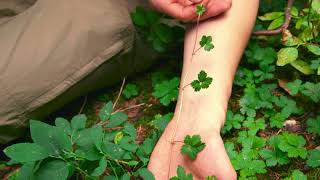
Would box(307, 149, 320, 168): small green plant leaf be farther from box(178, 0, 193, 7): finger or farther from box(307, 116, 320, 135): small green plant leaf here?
box(178, 0, 193, 7): finger

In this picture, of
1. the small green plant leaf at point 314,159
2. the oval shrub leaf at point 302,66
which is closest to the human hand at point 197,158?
the small green plant leaf at point 314,159

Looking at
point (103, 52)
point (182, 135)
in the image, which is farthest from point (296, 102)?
point (103, 52)

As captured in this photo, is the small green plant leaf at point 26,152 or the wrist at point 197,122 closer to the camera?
the small green plant leaf at point 26,152

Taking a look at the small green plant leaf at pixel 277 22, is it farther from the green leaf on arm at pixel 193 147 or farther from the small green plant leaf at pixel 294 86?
the green leaf on arm at pixel 193 147

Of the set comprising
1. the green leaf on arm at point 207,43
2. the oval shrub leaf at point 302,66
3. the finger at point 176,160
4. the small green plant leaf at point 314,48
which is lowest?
the finger at point 176,160

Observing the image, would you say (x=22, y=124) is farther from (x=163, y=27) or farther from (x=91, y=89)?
(x=163, y=27)

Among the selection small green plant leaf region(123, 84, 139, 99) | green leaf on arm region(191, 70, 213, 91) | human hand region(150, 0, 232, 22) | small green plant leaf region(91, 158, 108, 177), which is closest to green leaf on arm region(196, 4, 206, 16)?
human hand region(150, 0, 232, 22)

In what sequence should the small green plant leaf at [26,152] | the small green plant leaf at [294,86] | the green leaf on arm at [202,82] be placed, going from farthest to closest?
1. the small green plant leaf at [294,86]
2. the green leaf on arm at [202,82]
3. the small green plant leaf at [26,152]
